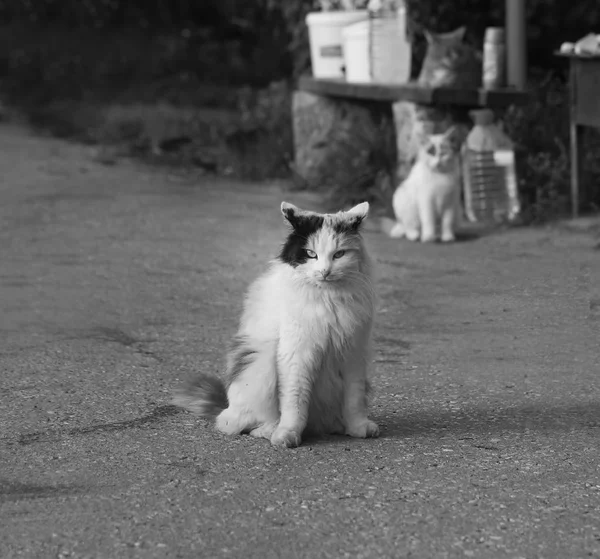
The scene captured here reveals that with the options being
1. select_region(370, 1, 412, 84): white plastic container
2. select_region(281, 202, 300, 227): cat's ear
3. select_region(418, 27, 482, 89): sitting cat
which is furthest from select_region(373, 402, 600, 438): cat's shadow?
select_region(370, 1, 412, 84): white plastic container

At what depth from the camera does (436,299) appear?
6.42 metres

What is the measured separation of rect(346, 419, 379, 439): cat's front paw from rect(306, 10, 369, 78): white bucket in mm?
6431

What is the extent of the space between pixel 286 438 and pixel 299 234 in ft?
2.43

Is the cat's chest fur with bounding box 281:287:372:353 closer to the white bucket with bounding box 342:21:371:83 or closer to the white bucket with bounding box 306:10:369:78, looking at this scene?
the white bucket with bounding box 342:21:371:83

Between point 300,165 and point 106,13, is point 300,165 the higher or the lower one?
the lower one

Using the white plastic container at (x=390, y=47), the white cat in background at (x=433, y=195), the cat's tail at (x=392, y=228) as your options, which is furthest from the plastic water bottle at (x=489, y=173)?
the white plastic container at (x=390, y=47)

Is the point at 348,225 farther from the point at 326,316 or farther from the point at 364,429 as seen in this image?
the point at 364,429

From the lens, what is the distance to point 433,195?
7.95 m

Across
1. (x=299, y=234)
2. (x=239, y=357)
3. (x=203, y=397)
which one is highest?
(x=299, y=234)

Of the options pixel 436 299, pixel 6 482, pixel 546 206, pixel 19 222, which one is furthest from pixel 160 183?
pixel 6 482

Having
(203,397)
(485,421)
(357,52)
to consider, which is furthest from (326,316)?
(357,52)

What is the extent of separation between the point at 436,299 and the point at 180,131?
21.4 feet

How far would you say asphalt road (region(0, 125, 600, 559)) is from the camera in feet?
10.8

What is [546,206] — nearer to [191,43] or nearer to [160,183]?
[160,183]
